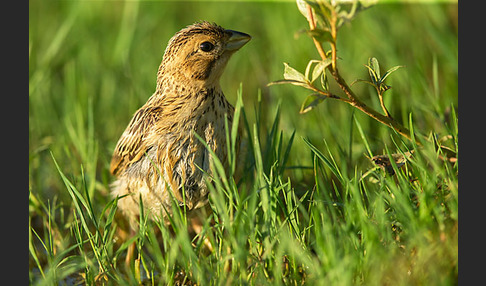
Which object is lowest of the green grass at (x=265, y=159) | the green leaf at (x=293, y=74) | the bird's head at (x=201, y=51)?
the green grass at (x=265, y=159)

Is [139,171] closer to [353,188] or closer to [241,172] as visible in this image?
[241,172]

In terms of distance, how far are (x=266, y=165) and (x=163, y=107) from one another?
0.71m

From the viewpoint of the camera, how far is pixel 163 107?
3.69 metres

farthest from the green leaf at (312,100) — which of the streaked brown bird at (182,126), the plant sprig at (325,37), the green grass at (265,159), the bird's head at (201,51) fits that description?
the bird's head at (201,51)

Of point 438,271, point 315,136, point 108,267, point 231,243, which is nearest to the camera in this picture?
point 438,271

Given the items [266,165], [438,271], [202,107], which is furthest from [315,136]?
[438,271]

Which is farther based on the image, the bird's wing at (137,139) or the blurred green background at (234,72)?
the blurred green background at (234,72)

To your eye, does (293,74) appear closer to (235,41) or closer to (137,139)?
(235,41)

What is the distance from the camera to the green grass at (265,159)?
278cm

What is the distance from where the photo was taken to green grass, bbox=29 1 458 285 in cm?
278

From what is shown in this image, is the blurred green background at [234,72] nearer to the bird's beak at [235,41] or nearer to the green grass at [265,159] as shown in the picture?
the green grass at [265,159]

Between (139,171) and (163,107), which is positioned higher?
(163,107)

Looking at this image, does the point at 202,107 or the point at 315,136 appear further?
the point at 315,136

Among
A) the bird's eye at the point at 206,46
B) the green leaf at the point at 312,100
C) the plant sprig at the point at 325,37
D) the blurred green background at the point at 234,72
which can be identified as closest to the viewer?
the plant sprig at the point at 325,37
